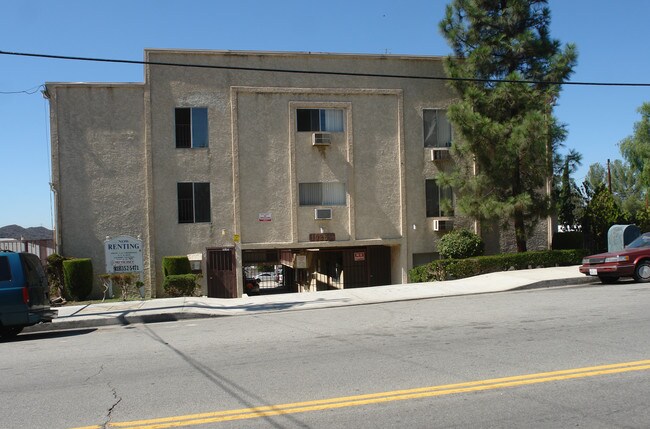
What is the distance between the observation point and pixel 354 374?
777 centimetres

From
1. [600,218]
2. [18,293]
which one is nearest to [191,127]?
[18,293]

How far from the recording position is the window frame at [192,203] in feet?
75.9

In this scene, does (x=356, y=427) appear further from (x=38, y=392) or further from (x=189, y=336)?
(x=189, y=336)

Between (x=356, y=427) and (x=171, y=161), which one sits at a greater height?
(x=171, y=161)

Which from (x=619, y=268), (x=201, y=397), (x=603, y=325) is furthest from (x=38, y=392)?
(x=619, y=268)

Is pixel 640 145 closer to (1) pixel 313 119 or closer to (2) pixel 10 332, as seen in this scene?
(1) pixel 313 119

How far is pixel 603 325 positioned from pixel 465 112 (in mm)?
13814

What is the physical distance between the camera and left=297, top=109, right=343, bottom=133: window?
24.2m

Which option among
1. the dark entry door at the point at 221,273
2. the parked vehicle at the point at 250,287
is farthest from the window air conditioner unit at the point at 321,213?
the parked vehicle at the point at 250,287

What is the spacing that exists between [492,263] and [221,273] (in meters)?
9.90

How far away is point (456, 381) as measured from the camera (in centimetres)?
725

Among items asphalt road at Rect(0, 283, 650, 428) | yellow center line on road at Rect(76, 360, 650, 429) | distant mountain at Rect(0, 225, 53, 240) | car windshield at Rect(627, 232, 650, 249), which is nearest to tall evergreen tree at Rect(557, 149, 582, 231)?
car windshield at Rect(627, 232, 650, 249)

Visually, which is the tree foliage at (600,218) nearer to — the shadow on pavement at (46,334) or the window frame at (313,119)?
the window frame at (313,119)

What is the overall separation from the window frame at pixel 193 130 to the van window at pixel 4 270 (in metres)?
11.1
